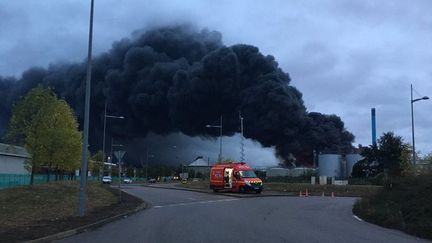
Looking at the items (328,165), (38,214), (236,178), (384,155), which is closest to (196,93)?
(328,165)

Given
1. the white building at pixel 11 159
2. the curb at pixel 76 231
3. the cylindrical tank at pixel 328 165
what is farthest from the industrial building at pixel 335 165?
the curb at pixel 76 231

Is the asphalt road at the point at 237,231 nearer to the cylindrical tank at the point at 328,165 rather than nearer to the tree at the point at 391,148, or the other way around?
the tree at the point at 391,148

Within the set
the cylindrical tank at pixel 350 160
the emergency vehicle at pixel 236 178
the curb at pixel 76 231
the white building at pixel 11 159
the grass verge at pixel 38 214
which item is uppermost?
the cylindrical tank at pixel 350 160

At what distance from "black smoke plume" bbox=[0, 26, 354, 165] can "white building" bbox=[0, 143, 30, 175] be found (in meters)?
39.1

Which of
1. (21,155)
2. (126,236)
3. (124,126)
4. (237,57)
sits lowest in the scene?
(126,236)

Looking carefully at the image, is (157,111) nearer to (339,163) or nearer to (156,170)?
(339,163)

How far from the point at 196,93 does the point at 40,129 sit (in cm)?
5820

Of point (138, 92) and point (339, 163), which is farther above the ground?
point (138, 92)

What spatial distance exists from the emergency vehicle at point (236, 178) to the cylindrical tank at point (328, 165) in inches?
1822

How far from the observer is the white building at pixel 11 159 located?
5800 cm

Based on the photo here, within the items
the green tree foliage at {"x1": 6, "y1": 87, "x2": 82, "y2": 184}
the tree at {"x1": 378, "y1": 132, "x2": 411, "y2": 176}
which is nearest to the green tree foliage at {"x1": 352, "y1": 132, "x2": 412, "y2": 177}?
the tree at {"x1": 378, "y1": 132, "x2": 411, "y2": 176}

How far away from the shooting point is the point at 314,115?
106688 mm

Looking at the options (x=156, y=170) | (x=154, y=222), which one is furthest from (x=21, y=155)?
(x=156, y=170)

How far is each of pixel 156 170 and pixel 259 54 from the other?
6567 cm
